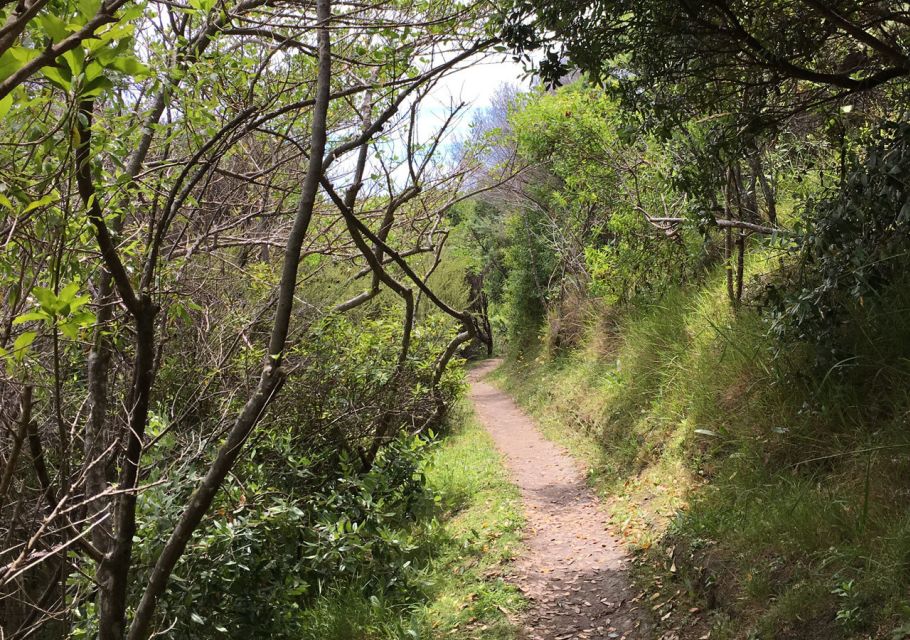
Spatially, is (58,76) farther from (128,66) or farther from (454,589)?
(454,589)

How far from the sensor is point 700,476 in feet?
17.9

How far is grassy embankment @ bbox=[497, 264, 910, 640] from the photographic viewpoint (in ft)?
10.8

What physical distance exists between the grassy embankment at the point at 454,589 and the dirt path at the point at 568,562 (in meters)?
0.19

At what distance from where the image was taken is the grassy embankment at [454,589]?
4.74 m

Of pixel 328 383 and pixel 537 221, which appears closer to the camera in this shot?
pixel 328 383

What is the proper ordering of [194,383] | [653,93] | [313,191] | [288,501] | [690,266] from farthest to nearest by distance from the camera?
1. [690,266]
2. [194,383]
3. [288,501]
4. [653,93]
5. [313,191]

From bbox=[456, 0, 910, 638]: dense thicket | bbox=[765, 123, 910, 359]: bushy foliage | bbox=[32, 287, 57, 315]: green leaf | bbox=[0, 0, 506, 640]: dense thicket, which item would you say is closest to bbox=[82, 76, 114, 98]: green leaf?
bbox=[0, 0, 506, 640]: dense thicket

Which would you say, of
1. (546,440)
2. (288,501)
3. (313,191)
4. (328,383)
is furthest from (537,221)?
(313,191)

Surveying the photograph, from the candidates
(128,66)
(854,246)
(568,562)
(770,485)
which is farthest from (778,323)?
(128,66)

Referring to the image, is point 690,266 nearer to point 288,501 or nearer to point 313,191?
point 288,501

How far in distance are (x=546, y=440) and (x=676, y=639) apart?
6453 mm

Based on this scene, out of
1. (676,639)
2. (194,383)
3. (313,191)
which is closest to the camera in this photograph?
(313,191)

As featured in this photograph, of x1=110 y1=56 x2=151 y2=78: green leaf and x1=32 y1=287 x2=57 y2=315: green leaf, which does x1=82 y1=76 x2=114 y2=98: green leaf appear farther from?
x1=32 y1=287 x2=57 y2=315: green leaf

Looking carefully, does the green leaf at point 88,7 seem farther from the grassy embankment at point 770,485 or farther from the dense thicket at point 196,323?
the grassy embankment at point 770,485
